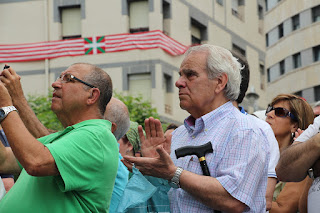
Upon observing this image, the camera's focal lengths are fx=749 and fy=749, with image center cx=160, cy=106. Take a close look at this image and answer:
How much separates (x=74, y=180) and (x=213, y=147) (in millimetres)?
869

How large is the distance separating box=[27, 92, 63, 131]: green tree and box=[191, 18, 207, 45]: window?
690 centimetres

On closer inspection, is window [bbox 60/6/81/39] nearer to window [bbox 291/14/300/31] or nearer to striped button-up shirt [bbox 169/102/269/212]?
window [bbox 291/14/300/31]

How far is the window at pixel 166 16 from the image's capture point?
28.0m

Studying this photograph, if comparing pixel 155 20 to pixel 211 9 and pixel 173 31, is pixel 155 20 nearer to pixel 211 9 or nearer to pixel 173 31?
pixel 173 31

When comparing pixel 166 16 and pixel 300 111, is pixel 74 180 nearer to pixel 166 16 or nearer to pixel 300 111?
pixel 300 111

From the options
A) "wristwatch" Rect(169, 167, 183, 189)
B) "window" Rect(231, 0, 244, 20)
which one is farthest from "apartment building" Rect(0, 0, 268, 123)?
"wristwatch" Rect(169, 167, 183, 189)

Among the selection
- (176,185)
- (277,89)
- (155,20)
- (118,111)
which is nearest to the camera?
(176,185)

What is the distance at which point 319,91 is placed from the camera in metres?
42.3

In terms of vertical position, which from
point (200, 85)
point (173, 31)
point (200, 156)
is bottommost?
point (200, 156)

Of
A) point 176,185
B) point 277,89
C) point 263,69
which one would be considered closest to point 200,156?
point 176,185

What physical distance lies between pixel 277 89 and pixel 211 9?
56.4 ft

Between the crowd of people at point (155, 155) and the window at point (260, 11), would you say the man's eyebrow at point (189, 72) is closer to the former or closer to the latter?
the crowd of people at point (155, 155)

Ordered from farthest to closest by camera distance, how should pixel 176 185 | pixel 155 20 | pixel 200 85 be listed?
pixel 155 20
pixel 200 85
pixel 176 185

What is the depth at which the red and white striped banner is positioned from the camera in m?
27.4
